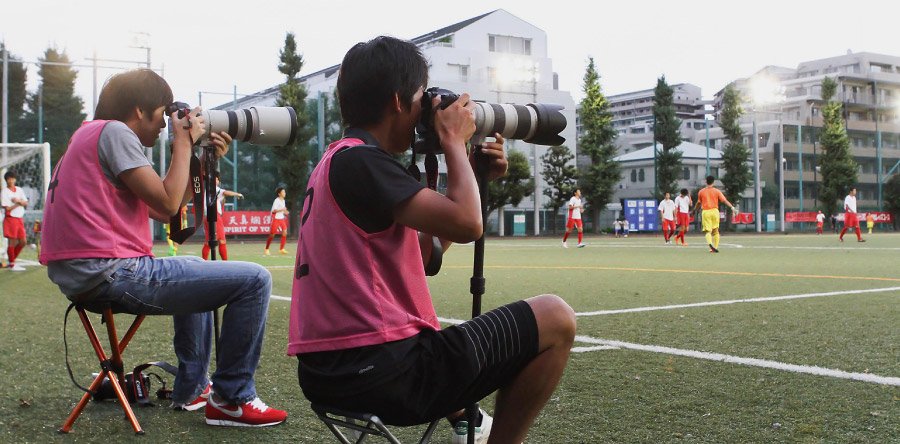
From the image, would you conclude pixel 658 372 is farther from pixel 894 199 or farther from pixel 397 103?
pixel 894 199

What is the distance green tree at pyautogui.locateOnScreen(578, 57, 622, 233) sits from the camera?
50.2 m

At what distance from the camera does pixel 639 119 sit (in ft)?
352

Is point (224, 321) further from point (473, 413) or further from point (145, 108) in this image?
point (473, 413)

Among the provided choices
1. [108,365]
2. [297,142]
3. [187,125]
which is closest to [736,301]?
[187,125]

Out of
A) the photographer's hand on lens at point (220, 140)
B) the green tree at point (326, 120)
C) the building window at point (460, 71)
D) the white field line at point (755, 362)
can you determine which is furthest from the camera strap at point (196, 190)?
the building window at point (460, 71)

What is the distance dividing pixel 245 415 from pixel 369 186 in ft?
5.50

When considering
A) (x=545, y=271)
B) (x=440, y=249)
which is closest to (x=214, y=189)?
(x=440, y=249)

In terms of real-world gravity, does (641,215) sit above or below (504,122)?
below

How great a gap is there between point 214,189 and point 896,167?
8031cm

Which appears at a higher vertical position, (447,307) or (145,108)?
(145,108)

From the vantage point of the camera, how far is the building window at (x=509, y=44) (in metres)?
57.5

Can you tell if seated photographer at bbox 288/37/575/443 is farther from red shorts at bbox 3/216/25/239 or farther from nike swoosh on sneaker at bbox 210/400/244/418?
red shorts at bbox 3/216/25/239

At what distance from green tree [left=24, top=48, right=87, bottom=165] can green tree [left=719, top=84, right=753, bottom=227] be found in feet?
135

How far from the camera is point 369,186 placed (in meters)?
2.02
